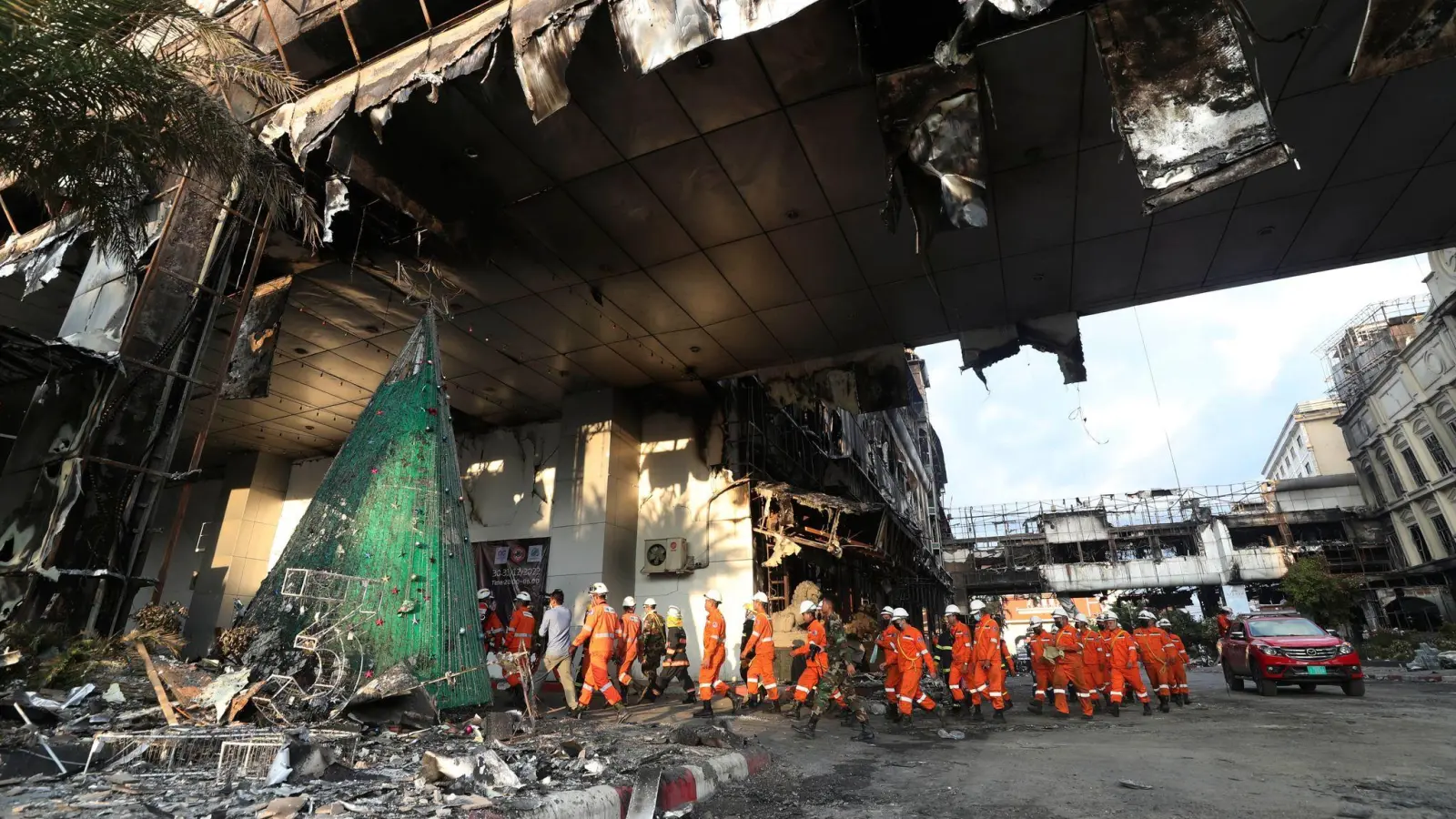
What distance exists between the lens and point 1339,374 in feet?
138

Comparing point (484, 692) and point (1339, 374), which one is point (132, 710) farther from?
point (1339, 374)

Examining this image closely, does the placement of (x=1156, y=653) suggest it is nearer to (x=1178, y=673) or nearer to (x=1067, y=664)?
(x=1178, y=673)

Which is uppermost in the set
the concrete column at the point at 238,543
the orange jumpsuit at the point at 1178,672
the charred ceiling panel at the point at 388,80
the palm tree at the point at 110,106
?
the charred ceiling panel at the point at 388,80

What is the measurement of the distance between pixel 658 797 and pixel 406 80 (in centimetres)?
672

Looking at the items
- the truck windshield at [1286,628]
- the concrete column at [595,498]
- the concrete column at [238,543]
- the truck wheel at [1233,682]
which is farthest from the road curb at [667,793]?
the concrete column at [238,543]

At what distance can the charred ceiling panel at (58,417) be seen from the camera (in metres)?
6.23

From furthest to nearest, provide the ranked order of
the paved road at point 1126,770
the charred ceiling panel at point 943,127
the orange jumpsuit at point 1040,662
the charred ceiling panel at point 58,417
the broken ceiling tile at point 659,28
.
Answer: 1. the orange jumpsuit at point 1040,662
2. the charred ceiling panel at point 58,417
3. the charred ceiling panel at point 943,127
4. the broken ceiling tile at point 659,28
5. the paved road at point 1126,770

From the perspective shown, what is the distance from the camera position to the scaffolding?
110 ft

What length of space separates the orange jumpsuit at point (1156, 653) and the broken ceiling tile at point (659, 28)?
11.1m

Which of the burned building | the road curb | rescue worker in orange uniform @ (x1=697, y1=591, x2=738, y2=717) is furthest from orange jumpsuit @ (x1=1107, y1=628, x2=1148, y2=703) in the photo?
the road curb

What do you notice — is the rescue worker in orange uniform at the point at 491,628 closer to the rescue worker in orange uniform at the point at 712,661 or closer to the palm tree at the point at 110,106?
the rescue worker in orange uniform at the point at 712,661

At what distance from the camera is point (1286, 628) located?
38.0 ft

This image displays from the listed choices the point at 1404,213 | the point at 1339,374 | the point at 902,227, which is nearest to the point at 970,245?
the point at 902,227

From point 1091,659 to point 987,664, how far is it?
73.6 inches
